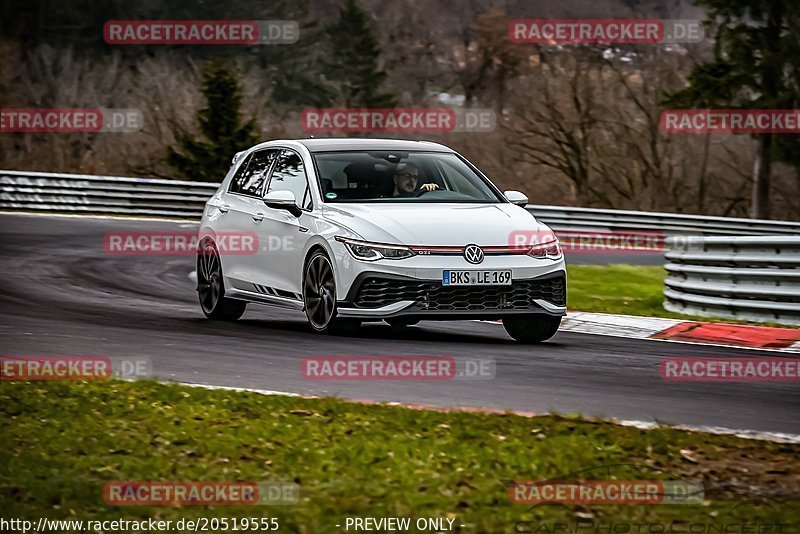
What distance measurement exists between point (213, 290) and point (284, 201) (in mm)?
2074

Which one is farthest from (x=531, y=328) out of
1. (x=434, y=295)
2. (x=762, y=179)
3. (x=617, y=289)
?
(x=762, y=179)

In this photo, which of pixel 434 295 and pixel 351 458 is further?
pixel 434 295

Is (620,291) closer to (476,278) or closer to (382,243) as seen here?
(476,278)

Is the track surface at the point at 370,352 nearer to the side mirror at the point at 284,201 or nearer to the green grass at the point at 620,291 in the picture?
the side mirror at the point at 284,201

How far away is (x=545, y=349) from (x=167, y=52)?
58502 mm

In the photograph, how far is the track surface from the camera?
371 inches

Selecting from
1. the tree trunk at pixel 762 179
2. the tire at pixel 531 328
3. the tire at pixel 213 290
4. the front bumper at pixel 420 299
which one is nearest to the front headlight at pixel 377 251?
the front bumper at pixel 420 299

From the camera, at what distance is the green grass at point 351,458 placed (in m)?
6.50

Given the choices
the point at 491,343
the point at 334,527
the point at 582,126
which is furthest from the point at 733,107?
the point at 334,527

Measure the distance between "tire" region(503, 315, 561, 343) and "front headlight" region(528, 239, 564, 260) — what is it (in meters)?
0.61

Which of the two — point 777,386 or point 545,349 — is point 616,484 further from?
point 545,349

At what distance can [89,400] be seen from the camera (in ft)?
29.5

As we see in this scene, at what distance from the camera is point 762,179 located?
1788 inches

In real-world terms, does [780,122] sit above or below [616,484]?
above
